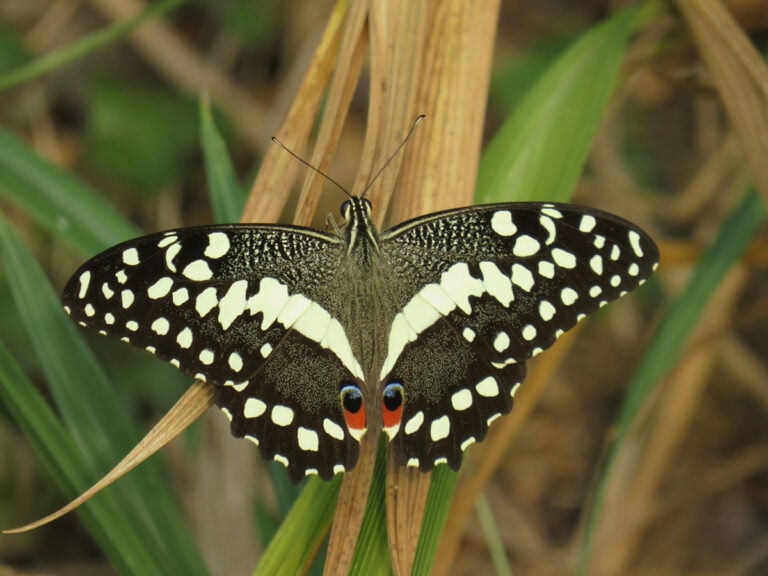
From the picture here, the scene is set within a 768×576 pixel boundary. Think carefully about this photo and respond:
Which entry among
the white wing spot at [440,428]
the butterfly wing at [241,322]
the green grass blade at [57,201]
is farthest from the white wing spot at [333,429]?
the green grass blade at [57,201]

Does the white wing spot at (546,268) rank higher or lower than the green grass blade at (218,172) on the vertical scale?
lower

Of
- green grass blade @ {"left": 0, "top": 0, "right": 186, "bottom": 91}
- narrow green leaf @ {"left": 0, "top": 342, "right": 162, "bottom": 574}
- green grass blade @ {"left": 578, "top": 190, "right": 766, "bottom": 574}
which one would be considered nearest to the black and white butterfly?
narrow green leaf @ {"left": 0, "top": 342, "right": 162, "bottom": 574}

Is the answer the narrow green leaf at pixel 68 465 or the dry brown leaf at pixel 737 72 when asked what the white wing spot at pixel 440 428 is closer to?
the narrow green leaf at pixel 68 465

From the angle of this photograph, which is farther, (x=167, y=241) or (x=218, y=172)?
(x=218, y=172)

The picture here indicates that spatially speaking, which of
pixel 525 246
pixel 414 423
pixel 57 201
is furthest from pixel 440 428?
pixel 57 201

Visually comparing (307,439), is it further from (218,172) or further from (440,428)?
(218,172)

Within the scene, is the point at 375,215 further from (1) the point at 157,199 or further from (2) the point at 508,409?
(1) the point at 157,199

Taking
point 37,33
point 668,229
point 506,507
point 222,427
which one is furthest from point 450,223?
point 37,33
